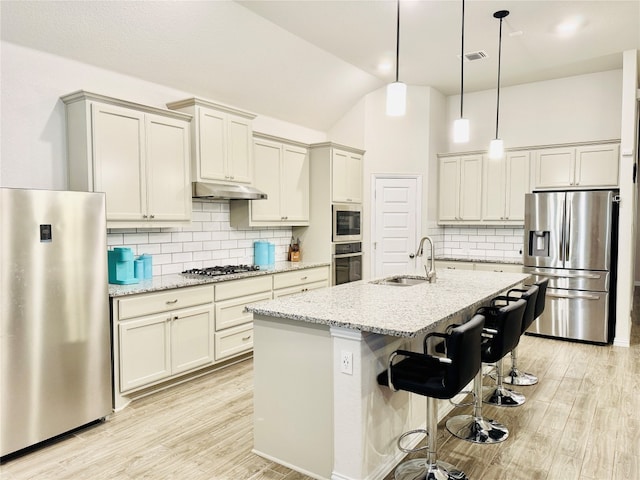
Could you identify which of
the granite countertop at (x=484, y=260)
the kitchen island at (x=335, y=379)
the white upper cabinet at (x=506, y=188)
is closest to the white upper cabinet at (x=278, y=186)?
the granite countertop at (x=484, y=260)

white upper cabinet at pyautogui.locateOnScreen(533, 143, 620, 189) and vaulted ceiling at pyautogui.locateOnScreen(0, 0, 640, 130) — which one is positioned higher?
vaulted ceiling at pyautogui.locateOnScreen(0, 0, 640, 130)

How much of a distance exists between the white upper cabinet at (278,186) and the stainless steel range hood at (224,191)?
0.96ft

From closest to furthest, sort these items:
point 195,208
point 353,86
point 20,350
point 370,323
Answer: point 370,323
point 20,350
point 195,208
point 353,86

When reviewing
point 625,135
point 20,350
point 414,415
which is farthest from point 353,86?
point 20,350

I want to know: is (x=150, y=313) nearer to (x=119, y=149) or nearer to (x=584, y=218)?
(x=119, y=149)

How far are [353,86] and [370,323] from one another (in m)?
4.35

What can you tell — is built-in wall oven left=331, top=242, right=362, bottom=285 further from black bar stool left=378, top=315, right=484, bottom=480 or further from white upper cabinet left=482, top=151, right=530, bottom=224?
black bar stool left=378, top=315, right=484, bottom=480

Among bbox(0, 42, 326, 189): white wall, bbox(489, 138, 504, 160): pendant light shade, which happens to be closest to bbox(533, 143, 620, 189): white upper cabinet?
bbox(489, 138, 504, 160): pendant light shade

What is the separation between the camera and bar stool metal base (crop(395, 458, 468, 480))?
2365 millimetres

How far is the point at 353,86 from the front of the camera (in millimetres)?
5770

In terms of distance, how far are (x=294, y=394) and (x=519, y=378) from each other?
2.40 m

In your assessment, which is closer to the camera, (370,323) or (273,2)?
(370,323)

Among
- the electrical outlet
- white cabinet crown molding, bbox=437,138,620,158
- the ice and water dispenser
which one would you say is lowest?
the electrical outlet

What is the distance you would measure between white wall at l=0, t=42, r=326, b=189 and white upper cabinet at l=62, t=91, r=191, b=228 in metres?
0.10
